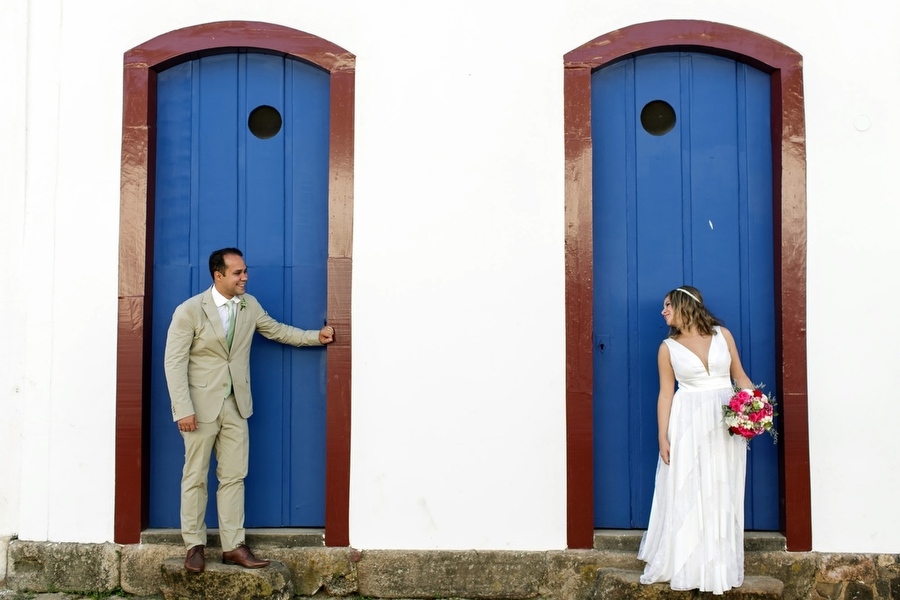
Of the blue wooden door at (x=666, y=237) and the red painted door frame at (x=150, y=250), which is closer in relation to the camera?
the red painted door frame at (x=150, y=250)

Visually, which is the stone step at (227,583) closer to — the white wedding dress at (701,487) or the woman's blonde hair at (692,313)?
the white wedding dress at (701,487)

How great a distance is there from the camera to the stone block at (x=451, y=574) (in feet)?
15.9

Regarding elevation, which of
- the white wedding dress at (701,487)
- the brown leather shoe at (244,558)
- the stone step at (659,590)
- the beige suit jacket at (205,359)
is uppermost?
the beige suit jacket at (205,359)

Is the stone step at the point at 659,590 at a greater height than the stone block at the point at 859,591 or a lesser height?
greater

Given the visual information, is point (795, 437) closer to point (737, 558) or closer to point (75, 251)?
point (737, 558)

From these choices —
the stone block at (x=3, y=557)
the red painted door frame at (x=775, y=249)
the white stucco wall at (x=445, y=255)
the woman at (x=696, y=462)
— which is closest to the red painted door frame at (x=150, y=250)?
the white stucco wall at (x=445, y=255)

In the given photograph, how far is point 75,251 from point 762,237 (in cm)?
418

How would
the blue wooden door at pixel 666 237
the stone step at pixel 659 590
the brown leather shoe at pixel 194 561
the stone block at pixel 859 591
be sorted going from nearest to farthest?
the stone step at pixel 659 590, the brown leather shoe at pixel 194 561, the stone block at pixel 859 591, the blue wooden door at pixel 666 237

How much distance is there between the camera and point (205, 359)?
15.4 ft

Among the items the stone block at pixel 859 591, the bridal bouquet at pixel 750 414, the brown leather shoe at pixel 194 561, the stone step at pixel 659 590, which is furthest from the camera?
the stone block at pixel 859 591

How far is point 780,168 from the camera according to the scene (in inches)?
193

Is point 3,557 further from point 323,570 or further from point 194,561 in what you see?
point 323,570

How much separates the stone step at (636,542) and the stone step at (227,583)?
6.06 ft

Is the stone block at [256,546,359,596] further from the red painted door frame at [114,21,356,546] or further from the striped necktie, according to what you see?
the striped necktie
